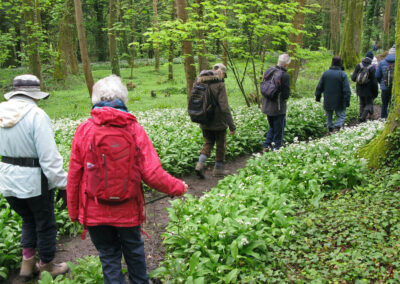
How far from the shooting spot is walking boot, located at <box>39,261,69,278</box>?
398 cm

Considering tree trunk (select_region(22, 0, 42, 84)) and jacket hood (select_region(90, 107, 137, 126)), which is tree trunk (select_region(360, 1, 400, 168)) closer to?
jacket hood (select_region(90, 107, 137, 126))

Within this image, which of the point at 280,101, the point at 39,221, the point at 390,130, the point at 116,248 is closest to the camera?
the point at 116,248

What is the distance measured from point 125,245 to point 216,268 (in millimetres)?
1099

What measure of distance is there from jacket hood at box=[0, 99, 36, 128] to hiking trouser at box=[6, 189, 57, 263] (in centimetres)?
85

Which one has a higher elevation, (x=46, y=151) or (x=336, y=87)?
(x=336, y=87)

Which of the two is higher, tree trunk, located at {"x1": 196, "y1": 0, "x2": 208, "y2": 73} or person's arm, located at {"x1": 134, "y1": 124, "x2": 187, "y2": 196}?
tree trunk, located at {"x1": 196, "y1": 0, "x2": 208, "y2": 73}

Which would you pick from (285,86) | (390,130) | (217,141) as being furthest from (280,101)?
(390,130)

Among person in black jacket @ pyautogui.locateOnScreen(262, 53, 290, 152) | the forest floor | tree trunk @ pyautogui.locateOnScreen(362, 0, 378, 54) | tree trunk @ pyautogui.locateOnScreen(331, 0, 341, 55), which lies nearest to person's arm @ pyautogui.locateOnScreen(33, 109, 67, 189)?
the forest floor

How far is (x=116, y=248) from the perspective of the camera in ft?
10.6

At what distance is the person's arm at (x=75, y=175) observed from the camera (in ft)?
9.84

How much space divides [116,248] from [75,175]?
847 millimetres

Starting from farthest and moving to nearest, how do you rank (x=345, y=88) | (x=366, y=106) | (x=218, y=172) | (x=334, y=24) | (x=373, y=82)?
(x=334, y=24) → (x=366, y=106) → (x=373, y=82) → (x=345, y=88) → (x=218, y=172)

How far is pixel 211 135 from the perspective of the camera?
718 cm

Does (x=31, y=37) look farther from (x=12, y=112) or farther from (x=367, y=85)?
(x=367, y=85)
